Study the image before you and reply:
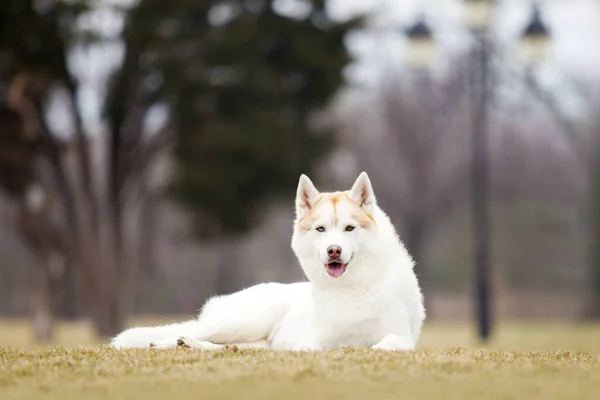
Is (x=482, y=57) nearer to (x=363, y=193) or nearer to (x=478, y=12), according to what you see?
(x=478, y=12)

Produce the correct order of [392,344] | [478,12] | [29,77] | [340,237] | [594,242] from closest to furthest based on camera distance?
[340,237] → [392,344] → [478,12] → [29,77] → [594,242]

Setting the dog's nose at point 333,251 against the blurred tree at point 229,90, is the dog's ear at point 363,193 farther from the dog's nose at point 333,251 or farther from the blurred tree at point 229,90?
the blurred tree at point 229,90

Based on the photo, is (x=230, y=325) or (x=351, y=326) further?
(x=230, y=325)

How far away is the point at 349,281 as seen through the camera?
9.24 meters

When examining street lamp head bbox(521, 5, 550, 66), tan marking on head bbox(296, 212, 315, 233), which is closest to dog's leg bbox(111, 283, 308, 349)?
tan marking on head bbox(296, 212, 315, 233)

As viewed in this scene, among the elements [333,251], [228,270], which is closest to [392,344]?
[333,251]

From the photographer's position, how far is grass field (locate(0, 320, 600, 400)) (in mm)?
7121

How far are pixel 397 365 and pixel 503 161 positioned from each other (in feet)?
147

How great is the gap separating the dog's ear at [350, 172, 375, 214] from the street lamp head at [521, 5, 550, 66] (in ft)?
49.0

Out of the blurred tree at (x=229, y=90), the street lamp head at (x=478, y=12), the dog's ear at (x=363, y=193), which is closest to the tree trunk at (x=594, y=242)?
the blurred tree at (x=229, y=90)

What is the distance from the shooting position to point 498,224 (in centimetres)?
5244

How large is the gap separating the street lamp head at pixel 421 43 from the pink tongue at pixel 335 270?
1502 cm

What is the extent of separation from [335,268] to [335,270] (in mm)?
22

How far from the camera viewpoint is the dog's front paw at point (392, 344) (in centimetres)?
902
